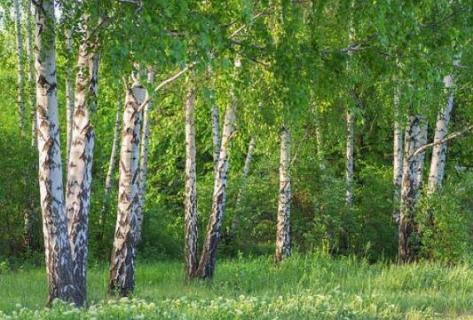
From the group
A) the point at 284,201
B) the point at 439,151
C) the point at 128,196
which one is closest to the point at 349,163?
the point at 284,201

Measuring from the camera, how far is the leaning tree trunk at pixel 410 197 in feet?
53.9

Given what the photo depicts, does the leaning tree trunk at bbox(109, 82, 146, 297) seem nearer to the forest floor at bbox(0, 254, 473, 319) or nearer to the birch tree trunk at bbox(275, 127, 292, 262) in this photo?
the forest floor at bbox(0, 254, 473, 319)

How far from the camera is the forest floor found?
7328 millimetres

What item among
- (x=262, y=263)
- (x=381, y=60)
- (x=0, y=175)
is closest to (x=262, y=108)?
(x=381, y=60)

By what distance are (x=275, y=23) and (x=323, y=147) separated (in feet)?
30.2

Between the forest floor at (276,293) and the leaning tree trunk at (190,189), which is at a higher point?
the leaning tree trunk at (190,189)

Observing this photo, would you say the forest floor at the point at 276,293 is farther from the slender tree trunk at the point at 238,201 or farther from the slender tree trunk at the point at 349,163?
the slender tree trunk at the point at 349,163

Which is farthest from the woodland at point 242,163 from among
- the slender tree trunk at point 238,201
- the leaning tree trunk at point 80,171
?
the slender tree trunk at point 238,201

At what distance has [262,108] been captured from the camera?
1209cm

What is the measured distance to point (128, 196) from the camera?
11.9m

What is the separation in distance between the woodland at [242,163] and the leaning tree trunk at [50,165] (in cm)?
3

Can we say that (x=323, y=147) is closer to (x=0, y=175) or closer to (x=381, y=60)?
(x=0, y=175)

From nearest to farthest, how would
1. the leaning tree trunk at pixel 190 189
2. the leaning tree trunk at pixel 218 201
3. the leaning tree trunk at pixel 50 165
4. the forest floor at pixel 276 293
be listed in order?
the forest floor at pixel 276 293
the leaning tree trunk at pixel 50 165
the leaning tree trunk at pixel 218 201
the leaning tree trunk at pixel 190 189

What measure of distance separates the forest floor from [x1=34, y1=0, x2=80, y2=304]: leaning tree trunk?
73cm
